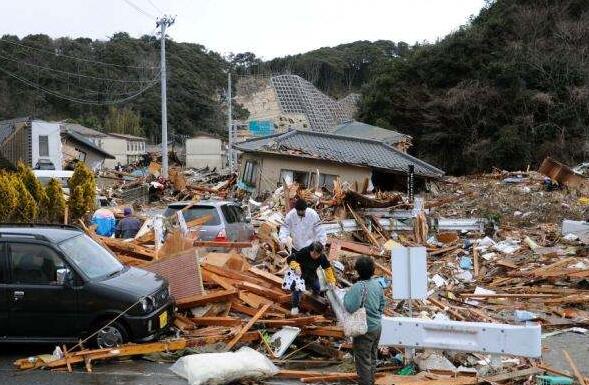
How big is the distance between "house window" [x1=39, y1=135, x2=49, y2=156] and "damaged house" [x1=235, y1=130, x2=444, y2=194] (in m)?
14.1

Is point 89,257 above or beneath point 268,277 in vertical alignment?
above

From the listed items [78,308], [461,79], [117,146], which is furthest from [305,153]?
[117,146]

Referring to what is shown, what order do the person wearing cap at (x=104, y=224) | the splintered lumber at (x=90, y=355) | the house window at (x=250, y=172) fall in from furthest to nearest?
the house window at (x=250, y=172) < the person wearing cap at (x=104, y=224) < the splintered lumber at (x=90, y=355)

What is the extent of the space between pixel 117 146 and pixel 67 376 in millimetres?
65859

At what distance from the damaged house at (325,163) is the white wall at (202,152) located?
126ft

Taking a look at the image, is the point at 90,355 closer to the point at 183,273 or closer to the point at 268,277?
the point at 183,273

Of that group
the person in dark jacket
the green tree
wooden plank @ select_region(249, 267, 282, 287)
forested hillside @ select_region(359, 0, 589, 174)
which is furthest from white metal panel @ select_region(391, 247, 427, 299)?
the green tree

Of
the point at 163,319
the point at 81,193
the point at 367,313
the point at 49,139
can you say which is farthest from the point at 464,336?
the point at 49,139

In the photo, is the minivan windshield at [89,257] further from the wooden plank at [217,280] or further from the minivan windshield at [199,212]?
Result: the minivan windshield at [199,212]

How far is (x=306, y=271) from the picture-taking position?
29.3 ft

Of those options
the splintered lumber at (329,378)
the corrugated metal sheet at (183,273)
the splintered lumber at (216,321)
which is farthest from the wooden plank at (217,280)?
the splintered lumber at (329,378)

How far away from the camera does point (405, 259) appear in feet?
23.5

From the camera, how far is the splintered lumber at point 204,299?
8.98 meters

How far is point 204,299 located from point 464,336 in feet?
13.1
